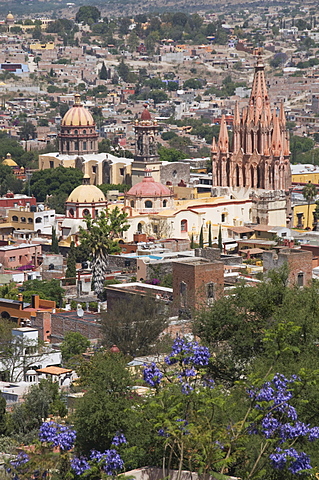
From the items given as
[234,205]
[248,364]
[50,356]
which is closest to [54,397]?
[248,364]

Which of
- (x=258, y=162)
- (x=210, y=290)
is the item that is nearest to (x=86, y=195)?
(x=258, y=162)

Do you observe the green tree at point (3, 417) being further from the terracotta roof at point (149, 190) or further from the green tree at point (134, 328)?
the terracotta roof at point (149, 190)

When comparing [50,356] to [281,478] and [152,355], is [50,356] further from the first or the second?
[281,478]

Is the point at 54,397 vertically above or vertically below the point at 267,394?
below

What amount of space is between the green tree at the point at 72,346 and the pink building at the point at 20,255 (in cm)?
2029

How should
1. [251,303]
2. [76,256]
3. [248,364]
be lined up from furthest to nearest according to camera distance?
[76,256], [251,303], [248,364]

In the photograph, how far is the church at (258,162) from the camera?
74750mm

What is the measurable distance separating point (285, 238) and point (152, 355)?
26609mm

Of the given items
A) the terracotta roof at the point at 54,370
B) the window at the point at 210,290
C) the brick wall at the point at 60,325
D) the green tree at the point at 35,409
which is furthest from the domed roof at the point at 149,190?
the green tree at the point at 35,409

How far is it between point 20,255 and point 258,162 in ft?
53.1

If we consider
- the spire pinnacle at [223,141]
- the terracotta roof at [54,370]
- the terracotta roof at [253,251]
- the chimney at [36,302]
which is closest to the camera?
the terracotta roof at [54,370]

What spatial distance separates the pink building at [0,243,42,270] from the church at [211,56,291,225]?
44.7 feet

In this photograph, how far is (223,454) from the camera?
22156mm

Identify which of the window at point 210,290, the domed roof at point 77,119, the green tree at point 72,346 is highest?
the domed roof at point 77,119
